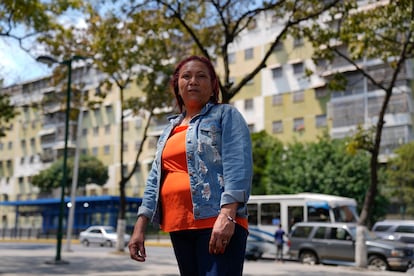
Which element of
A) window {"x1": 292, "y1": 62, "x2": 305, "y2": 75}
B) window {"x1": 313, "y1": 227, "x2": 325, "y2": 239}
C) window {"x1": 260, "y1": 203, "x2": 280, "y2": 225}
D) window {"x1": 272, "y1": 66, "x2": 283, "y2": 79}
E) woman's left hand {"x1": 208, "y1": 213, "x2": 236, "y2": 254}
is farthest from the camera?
window {"x1": 272, "y1": 66, "x2": 283, "y2": 79}

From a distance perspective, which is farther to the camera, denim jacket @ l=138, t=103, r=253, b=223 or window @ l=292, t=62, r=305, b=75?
window @ l=292, t=62, r=305, b=75

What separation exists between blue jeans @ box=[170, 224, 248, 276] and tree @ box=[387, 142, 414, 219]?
34308mm

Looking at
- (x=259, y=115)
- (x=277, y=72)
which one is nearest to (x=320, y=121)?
(x=259, y=115)

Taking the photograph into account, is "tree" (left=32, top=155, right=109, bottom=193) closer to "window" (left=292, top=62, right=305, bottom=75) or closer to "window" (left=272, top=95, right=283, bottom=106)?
"window" (left=272, top=95, right=283, bottom=106)

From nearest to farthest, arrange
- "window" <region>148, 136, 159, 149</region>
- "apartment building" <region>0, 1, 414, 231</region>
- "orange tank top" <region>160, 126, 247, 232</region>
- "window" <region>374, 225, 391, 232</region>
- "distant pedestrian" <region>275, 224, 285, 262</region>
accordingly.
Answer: "orange tank top" <region>160, 126, 247, 232</region> → "distant pedestrian" <region>275, 224, 285, 262</region> → "window" <region>374, 225, 391, 232</region> → "apartment building" <region>0, 1, 414, 231</region> → "window" <region>148, 136, 159, 149</region>

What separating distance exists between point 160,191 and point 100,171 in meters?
50.9

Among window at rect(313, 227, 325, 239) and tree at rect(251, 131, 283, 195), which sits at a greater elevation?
tree at rect(251, 131, 283, 195)

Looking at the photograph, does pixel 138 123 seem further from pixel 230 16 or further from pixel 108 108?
pixel 230 16

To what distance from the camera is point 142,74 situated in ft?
70.1

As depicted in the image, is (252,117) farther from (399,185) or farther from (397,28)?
(397,28)

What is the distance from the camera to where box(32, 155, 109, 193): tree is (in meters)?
52.1

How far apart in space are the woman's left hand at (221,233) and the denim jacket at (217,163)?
89 mm

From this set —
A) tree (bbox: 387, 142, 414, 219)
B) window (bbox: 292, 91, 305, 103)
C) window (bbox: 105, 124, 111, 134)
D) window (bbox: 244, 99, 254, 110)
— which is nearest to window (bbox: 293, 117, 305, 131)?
window (bbox: 292, 91, 305, 103)

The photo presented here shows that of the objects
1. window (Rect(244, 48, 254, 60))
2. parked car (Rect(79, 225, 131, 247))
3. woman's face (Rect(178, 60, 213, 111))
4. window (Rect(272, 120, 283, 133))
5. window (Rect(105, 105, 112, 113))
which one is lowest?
parked car (Rect(79, 225, 131, 247))
